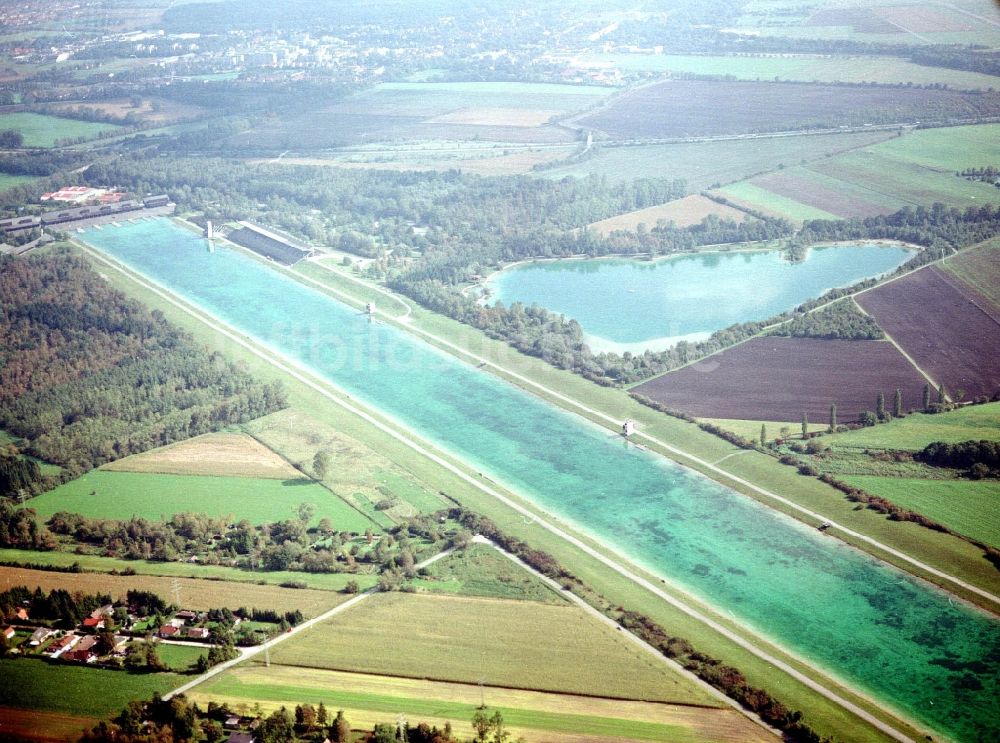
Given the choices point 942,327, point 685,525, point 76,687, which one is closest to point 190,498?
point 76,687

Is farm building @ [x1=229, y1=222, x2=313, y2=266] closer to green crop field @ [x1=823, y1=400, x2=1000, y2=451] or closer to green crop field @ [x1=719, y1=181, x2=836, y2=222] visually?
green crop field @ [x1=719, y1=181, x2=836, y2=222]

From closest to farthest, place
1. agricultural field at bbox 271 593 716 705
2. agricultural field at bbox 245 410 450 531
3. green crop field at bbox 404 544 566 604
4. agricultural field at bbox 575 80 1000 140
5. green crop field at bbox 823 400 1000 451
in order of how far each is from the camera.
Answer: agricultural field at bbox 271 593 716 705
green crop field at bbox 404 544 566 604
agricultural field at bbox 245 410 450 531
green crop field at bbox 823 400 1000 451
agricultural field at bbox 575 80 1000 140

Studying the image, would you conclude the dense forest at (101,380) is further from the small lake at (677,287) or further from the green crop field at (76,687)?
the small lake at (677,287)

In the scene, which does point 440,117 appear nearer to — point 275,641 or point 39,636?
point 275,641

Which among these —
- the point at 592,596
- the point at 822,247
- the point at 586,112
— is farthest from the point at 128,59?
the point at 592,596

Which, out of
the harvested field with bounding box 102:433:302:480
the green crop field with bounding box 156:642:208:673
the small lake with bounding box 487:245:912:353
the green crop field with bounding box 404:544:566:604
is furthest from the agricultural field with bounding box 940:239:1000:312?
the green crop field with bounding box 156:642:208:673
